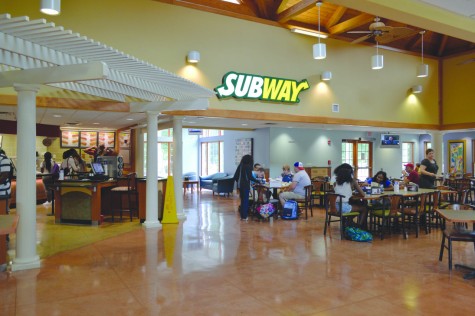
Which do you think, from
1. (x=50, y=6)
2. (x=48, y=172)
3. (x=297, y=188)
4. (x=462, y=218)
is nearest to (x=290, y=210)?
(x=297, y=188)

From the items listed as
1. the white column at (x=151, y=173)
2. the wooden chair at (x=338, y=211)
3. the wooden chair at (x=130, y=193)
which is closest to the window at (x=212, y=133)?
the wooden chair at (x=130, y=193)

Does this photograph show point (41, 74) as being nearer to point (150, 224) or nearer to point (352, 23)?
point (150, 224)

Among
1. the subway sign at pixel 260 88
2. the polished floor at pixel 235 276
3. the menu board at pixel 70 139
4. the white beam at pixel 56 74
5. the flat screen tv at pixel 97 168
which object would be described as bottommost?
the polished floor at pixel 235 276

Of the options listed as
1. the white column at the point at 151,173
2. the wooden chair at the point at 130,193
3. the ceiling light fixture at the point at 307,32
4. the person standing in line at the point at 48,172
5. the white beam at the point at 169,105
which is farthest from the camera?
the person standing in line at the point at 48,172

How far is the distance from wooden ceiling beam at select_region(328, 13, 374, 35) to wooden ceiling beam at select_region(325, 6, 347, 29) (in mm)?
116

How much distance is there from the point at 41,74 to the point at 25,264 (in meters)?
2.52

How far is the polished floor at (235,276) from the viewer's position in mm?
3795

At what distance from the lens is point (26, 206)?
513cm

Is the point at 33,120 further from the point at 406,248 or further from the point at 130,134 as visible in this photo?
the point at 130,134

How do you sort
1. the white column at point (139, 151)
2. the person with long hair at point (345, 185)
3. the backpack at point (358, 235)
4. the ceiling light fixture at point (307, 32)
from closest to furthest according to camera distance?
the backpack at point (358, 235) < the person with long hair at point (345, 185) < the ceiling light fixture at point (307, 32) < the white column at point (139, 151)

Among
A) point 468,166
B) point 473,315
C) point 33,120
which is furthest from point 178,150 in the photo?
point 468,166

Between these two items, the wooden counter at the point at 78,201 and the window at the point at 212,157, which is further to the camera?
the window at the point at 212,157

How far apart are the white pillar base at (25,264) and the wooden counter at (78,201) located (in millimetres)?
2939

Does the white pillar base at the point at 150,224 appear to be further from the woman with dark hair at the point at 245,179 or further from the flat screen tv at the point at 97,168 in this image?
the woman with dark hair at the point at 245,179
